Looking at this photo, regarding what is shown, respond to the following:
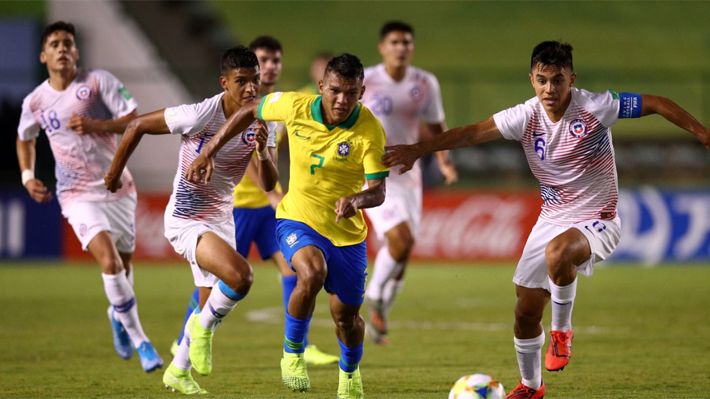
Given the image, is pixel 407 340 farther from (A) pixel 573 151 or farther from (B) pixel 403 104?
(A) pixel 573 151

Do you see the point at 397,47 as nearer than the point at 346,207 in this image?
No

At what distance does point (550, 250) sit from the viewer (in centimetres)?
600

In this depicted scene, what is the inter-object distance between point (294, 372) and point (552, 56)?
8.34ft

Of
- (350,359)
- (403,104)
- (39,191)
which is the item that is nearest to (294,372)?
(350,359)

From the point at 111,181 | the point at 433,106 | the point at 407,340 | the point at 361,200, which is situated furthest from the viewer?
the point at 433,106

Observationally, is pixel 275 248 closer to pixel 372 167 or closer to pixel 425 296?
pixel 372 167

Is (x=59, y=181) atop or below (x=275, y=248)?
atop

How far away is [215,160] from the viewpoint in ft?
22.5

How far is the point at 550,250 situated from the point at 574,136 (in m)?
0.76

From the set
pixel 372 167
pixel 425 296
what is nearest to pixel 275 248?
pixel 372 167

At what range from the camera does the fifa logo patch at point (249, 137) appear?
6.86 m

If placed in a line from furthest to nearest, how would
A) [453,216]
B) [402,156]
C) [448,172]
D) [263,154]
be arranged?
1. [453,216]
2. [448,172]
3. [263,154]
4. [402,156]

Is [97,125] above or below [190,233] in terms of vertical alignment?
above

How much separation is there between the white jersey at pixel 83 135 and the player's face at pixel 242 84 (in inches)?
64.3
